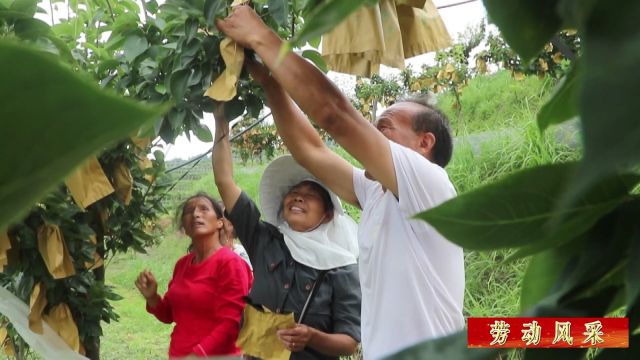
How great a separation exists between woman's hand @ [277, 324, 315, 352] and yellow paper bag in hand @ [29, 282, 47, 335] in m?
0.45

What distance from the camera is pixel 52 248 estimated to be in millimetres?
1133

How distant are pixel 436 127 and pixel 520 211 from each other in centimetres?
113

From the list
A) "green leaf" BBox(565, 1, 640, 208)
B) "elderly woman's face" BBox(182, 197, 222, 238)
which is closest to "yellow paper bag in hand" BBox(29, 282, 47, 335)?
"elderly woman's face" BBox(182, 197, 222, 238)

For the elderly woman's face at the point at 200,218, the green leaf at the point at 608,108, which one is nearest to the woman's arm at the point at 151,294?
the elderly woman's face at the point at 200,218

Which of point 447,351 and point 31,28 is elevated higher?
point 31,28

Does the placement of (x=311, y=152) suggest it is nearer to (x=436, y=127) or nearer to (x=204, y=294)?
(x=436, y=127)

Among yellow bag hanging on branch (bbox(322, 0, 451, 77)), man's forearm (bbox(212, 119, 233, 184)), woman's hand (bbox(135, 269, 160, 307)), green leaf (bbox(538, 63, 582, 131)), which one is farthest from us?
woman's hand (bbox(135, 269, 160, 307))

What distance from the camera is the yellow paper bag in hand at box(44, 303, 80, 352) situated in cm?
122

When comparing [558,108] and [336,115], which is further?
[336,115]

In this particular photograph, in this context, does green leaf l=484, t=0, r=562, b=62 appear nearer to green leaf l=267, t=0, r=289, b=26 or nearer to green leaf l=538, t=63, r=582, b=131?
green leaf l=538, t=63, r=582, b=131

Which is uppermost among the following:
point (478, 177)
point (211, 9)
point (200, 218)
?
Answer: point (478, 177)

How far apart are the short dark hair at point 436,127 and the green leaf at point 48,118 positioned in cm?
120

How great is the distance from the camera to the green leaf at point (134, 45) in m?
1.08

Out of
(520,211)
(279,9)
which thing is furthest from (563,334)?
(279,9)
